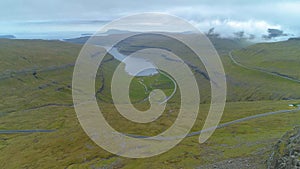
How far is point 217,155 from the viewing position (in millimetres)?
75500

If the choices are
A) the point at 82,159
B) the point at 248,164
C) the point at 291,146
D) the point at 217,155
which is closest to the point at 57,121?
the point at 82,159

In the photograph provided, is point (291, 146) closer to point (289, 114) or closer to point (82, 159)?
point (82, 159)

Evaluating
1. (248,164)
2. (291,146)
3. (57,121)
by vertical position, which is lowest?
(57,121)

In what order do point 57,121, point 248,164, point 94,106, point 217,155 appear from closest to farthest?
point 248,164
point 217,155
point 57,121
point 94,106

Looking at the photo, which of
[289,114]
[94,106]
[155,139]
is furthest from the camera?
[94,106]

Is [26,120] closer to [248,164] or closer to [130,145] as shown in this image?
[130,145]

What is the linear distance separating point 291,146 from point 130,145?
62718 mm

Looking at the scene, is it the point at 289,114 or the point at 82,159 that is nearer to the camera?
the point at 82,159

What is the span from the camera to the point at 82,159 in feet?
304

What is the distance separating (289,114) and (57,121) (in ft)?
384

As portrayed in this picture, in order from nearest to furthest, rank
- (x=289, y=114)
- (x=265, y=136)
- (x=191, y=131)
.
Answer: (x=265, y=136), (x=191, y=131), (x=289, y=114)

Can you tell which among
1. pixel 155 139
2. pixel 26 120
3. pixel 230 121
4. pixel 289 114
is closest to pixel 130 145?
pixel 155 139

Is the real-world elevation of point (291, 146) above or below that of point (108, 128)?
above

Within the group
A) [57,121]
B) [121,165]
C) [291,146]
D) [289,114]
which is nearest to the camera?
[291,146]
